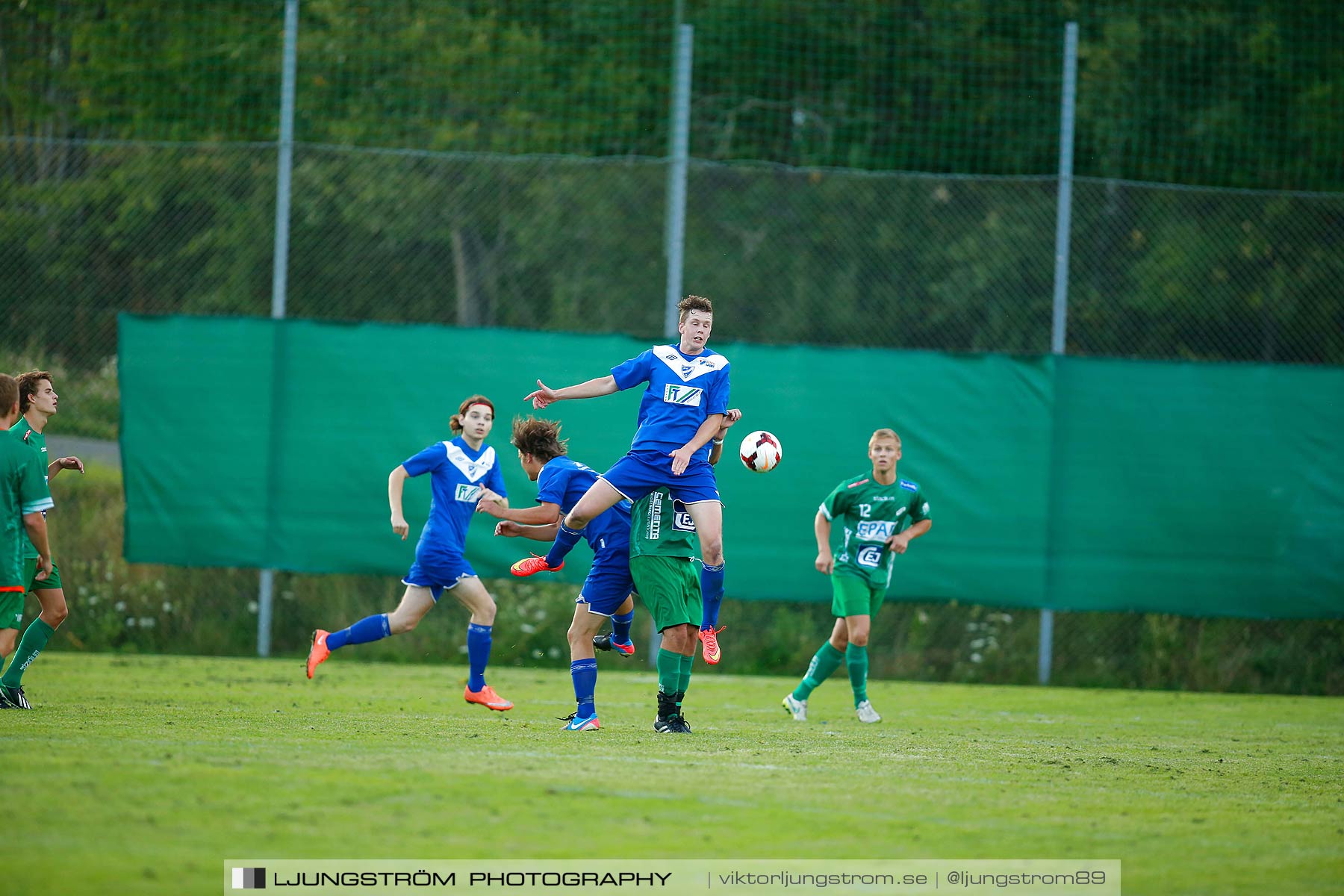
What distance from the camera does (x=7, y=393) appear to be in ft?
24.9

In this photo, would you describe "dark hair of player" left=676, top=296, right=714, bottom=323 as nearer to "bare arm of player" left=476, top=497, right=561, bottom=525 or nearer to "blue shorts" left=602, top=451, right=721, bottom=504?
"blue shorts" left=602, top=451, right=721, bottom=504

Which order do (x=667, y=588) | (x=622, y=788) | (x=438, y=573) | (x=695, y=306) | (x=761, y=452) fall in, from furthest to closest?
(x=438, y=573) → (x=761, y=452) → (x=695, y=306) → (x=667, y=588) → (x=622, y=788)

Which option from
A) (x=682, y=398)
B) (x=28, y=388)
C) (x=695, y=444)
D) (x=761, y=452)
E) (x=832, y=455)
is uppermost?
(x=682, y=398)

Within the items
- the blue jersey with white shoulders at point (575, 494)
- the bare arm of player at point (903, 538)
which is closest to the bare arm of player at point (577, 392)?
the blue jersey with white shoulders at point (575, 494)

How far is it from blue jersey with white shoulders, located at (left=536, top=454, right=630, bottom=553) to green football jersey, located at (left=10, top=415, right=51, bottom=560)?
9.31ft

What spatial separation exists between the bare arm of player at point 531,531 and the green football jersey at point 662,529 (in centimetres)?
100

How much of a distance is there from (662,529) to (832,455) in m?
4.57

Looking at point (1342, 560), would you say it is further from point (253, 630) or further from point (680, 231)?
point (253, 630)

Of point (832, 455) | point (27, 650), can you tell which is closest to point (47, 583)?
point (27, 650)

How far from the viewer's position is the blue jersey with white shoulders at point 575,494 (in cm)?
762

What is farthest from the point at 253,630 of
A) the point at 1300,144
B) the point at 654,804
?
the point at 1300,144

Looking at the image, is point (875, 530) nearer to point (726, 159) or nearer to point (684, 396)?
point (684, 396)

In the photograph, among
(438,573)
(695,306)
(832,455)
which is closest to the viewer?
(695,306)

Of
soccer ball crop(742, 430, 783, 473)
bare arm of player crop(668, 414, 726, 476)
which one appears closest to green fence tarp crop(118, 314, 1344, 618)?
soccer ball crop(742, 430, 783, 473)
